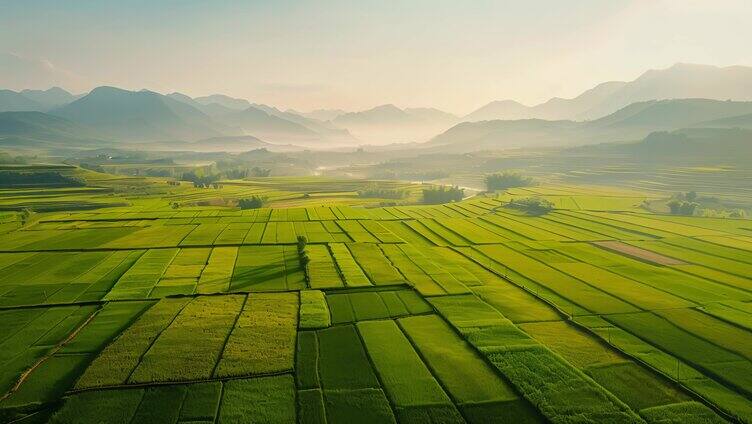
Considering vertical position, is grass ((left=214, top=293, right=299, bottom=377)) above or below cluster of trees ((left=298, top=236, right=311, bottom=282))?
below

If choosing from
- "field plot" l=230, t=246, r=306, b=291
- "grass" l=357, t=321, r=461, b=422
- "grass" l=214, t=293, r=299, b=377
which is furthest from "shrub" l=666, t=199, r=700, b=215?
"grass" l=214, t=293, r=299, b=377

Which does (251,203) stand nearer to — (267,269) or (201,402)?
(267,269)

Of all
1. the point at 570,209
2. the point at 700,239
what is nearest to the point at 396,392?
the point at 700,239

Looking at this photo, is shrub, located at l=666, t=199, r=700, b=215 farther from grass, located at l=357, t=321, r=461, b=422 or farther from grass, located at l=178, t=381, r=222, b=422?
grass, located at l=178, t=381, r=222, b=422

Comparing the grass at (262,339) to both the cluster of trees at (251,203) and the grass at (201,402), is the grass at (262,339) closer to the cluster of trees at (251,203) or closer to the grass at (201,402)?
the grass at (201,402)

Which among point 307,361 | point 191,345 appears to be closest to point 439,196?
point 307,361
